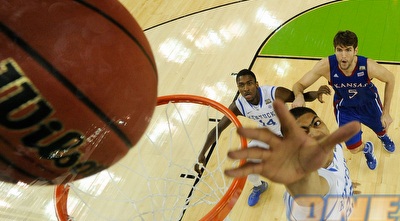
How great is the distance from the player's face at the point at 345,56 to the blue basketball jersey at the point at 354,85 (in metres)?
0.05

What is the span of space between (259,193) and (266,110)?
626 millimetres

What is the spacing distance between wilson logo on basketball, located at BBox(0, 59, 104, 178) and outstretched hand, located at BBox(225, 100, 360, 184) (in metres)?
0.40

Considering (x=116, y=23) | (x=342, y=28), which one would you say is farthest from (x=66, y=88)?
(x=342, y=28)

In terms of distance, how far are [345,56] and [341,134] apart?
1.78 m

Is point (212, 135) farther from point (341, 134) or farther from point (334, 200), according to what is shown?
point (341, 134)

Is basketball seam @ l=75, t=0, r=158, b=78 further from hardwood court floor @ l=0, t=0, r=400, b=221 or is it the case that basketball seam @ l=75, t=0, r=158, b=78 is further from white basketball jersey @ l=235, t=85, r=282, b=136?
white basketball jersey @ l=235, t=85, r=282, b=136

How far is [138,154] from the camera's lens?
8.46 ft

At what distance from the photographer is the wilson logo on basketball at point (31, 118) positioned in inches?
39.1

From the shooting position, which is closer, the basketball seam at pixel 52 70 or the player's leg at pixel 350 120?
the basketball seam at pixel 52 70

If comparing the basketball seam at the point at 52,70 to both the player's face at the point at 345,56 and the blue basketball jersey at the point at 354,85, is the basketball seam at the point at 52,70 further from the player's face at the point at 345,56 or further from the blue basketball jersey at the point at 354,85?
the blue basketball jersey at the point at 354,85

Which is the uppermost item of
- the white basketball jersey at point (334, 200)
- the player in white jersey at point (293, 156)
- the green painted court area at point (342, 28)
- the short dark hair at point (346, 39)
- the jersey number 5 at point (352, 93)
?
the player in white jersey at point (293, 156)

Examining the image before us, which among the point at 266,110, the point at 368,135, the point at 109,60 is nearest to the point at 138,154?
the point at 266,110

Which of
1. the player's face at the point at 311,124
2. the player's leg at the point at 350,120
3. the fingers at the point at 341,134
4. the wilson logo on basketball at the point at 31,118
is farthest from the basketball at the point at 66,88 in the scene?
the player's leg at the point at 350,120

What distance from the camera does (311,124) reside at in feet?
6.77
